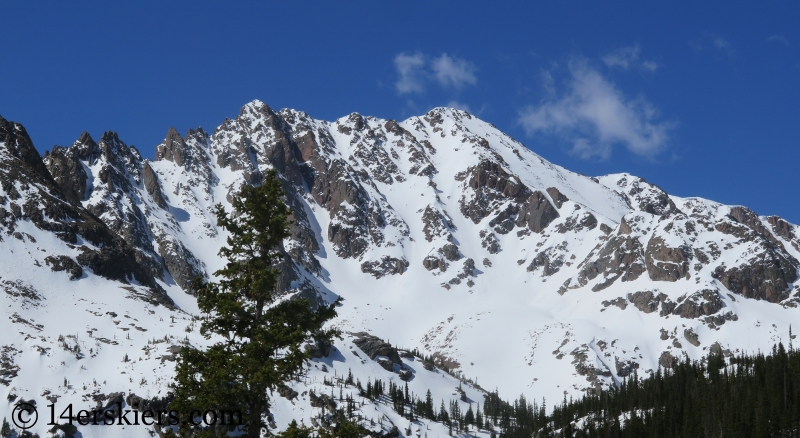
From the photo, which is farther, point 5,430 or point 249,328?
point 5,430

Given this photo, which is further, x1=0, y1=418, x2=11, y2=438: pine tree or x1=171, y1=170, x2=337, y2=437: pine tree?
x1=0, y1=418, x2=11, y2=438: pine tree

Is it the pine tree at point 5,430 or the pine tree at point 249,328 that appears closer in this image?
the pine tree at point 249,328

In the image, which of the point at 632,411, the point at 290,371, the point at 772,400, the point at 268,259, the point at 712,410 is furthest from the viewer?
the point at 632,411

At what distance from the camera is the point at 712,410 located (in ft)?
579

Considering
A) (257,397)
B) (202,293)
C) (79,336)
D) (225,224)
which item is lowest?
(257,397)

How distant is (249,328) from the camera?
28391 millimetres

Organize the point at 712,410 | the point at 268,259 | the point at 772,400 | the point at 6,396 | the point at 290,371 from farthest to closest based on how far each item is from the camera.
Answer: the point at 712,410, the point at 6,396, the point at 772,400, the point at 268,259, the point at 290,371

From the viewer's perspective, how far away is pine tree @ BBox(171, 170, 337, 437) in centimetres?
2659

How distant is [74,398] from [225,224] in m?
159

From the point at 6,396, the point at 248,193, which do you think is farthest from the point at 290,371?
the point at 6,396

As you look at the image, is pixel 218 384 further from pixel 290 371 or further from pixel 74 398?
pixel 74 398

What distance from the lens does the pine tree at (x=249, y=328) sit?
87.2 feet

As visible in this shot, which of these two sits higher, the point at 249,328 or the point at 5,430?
the point at 5,430

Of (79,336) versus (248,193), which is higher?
(79,336)
